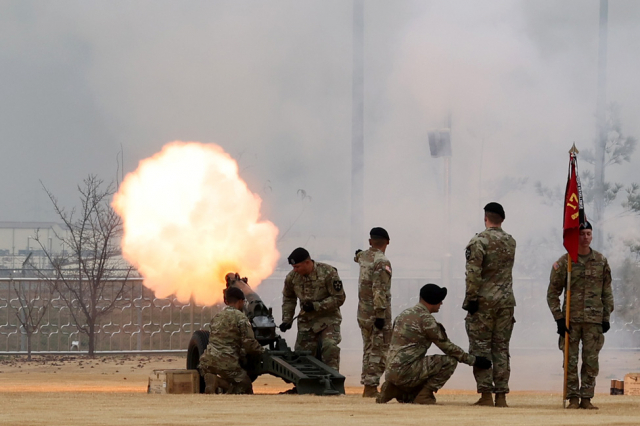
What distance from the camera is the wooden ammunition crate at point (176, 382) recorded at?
11.6 metres

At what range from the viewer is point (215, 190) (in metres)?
15.2

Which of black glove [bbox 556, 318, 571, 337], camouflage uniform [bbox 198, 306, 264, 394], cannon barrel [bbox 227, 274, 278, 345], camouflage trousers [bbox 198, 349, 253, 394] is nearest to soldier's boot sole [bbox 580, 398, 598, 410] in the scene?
black glove [bbox 556, 318, 571, 337]

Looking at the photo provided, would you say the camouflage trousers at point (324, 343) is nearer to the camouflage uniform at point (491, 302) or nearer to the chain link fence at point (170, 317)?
the camouflage uniform at point (491, 302)

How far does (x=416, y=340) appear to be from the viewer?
29.6 feet

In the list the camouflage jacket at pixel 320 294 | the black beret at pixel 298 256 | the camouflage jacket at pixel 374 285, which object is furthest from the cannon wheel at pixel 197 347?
the camouflage jacket at pixel 374 285

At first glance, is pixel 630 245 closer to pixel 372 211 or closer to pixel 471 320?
pixel 372 211

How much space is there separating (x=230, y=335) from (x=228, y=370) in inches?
14.6

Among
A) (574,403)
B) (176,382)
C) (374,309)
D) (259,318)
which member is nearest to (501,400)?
(574,403)

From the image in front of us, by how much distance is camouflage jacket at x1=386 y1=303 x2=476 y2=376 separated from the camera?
29.3 ft

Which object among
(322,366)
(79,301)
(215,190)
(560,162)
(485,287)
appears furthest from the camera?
(560,162)

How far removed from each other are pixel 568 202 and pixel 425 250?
1456 cm

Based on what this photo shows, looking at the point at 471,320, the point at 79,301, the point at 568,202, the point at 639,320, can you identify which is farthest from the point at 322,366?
the point at 639,320

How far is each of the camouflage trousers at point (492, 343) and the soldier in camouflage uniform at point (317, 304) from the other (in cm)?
257

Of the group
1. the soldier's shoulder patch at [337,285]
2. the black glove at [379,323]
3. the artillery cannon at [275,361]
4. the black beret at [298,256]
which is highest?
the black beret at [298,256]
